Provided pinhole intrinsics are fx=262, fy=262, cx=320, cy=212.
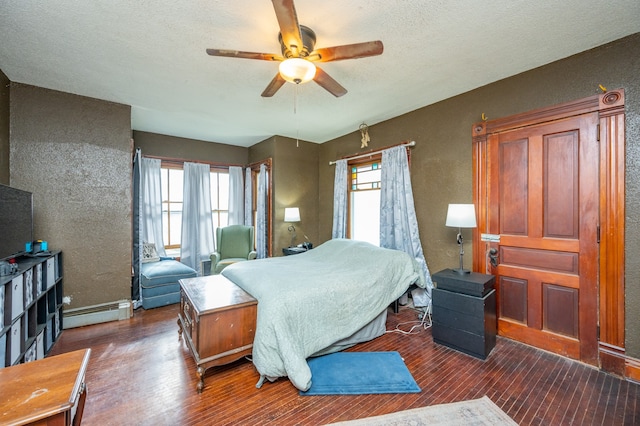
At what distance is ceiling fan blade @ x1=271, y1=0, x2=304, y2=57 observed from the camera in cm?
136

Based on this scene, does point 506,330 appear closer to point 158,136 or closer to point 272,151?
point 272,151

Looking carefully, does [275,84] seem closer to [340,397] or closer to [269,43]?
[269,43]

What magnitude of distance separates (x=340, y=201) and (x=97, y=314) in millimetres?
3651

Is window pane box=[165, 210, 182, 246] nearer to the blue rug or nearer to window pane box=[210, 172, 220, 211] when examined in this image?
window pane box=[210, 172, 220, 211]

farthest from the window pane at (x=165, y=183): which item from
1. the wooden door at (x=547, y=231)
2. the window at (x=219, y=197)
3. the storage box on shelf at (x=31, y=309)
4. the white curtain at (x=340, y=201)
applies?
the wooden door at (x=547, y=231)

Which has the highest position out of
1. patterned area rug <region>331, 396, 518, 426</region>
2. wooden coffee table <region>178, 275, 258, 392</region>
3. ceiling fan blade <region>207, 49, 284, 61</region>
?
ceiling fan blade <region>207, 49, 284, 61</region>

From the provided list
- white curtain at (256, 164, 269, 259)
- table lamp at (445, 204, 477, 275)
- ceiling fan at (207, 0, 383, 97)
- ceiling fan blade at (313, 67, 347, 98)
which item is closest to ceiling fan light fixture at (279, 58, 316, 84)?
ceiling fan at (207, 0, 383, 97)

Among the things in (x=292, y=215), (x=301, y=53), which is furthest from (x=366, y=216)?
(x=301, y=53)

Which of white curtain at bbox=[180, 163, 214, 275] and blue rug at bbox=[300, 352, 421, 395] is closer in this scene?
blue rug at bbox=[300, 352, 421, 395]

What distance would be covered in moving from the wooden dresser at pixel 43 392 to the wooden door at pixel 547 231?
134 inches

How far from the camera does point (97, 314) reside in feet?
10.4

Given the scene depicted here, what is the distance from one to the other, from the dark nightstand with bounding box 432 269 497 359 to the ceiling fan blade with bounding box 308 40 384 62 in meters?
2.17

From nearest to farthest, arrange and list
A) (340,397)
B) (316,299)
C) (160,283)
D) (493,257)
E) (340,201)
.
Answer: (340,397) < (316,299) < (493,257) < (160,283) < (340,201)

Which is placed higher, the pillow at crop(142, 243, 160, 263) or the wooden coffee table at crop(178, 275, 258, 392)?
the pillow at crop(142, 243, 160, 263)
